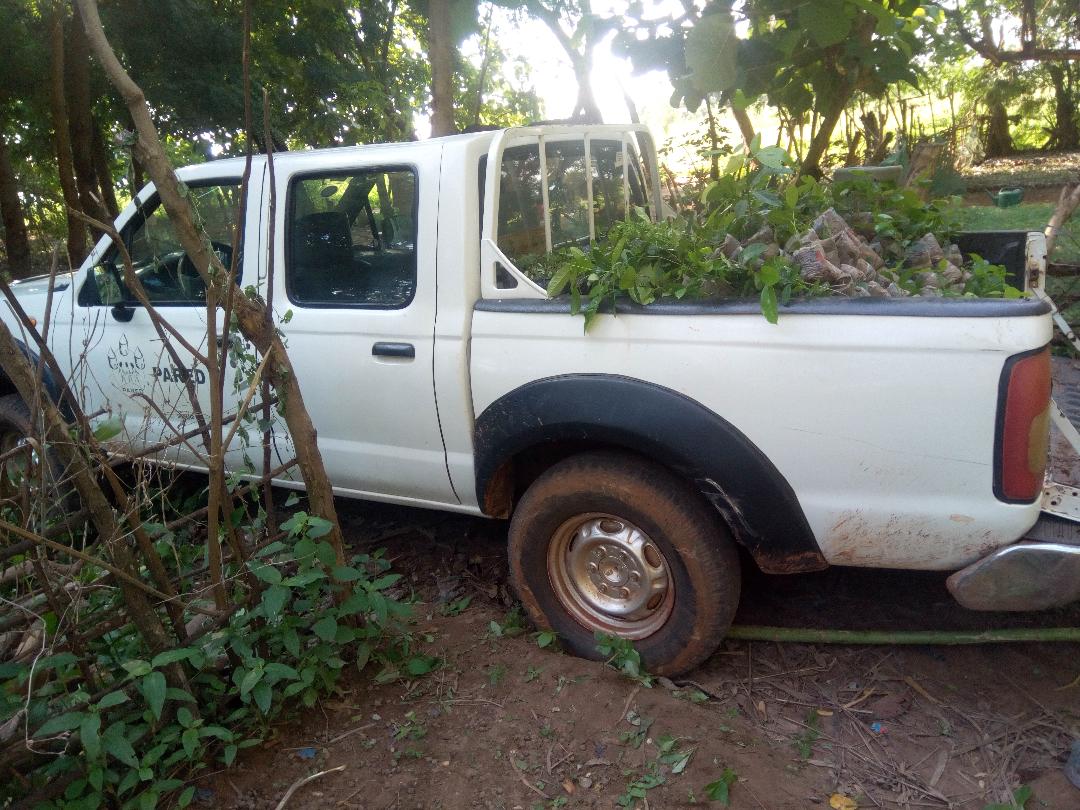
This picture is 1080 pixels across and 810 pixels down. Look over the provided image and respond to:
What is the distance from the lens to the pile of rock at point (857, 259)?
2621 millimetres

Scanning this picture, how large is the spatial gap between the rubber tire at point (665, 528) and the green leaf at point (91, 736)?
4.81 ft

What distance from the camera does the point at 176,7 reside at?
836cm

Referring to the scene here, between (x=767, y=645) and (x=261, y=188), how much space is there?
278 cm

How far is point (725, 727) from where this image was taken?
271cm

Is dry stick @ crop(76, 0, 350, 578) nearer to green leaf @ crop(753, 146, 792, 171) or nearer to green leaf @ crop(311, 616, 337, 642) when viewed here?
green leaf @ crop(311, 616, 337, 642)

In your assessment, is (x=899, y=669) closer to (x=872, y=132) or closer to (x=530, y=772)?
(x=530, y=772)

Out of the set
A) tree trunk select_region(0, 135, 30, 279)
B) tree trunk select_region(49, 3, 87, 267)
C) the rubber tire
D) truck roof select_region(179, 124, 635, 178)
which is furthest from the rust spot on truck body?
tree trunk select_region(0, 135, 30, 279)

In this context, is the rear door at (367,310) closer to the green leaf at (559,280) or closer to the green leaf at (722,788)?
the green leaf at (559,280)

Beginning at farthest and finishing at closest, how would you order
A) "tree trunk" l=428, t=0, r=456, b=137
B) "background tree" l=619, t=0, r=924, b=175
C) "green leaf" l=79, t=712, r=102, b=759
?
"tree trunk" l=428, t=0, r=456, b=137
"background tree" l=619, t=0, r=924, b=175
"green leaf" l=79, t=712, r=102, b=759

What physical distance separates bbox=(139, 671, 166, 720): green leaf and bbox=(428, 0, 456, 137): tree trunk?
444 centimetres

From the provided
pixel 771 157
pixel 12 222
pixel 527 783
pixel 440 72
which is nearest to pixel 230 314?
pixel 527 783

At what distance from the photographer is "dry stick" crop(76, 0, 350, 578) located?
2.58 m

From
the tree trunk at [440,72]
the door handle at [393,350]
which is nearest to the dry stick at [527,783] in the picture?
the door handle at [393,350]

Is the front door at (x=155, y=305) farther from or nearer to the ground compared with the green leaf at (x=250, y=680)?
farther from the ground
